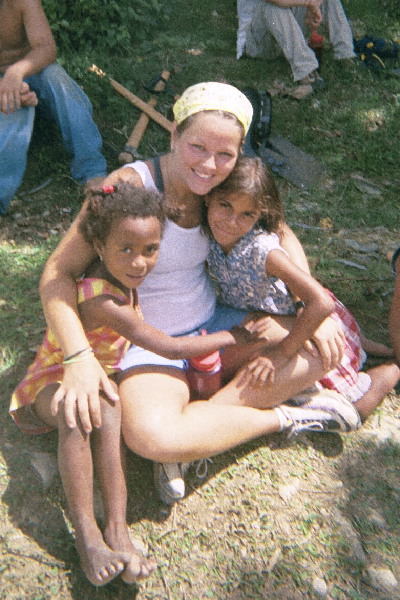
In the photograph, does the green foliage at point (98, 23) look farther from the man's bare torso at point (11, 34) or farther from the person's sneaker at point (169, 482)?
the person's sneaker at point (169, 482)

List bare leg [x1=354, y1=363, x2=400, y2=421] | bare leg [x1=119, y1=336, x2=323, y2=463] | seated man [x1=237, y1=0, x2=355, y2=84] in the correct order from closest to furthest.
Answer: bare leg [x1=119, y1=336, x2=323, y2=463], bare leg [x1=354, y1=363, x2=400, y2=421], seated man [x1=237, y1=0, x2=355, y2=84]

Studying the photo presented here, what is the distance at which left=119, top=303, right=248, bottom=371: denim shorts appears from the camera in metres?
2.64

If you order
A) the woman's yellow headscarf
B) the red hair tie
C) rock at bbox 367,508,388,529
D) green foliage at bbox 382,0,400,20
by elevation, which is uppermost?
the woman's yellow headscarf

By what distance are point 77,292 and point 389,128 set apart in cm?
383

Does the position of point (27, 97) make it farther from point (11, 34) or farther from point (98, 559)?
point (98, 559)

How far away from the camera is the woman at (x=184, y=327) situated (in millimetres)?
2422

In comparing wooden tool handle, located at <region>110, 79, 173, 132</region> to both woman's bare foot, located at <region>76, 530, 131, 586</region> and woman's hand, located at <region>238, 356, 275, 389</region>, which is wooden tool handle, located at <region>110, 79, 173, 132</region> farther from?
woman's bare foot, located at <region>76, 530, 131, 586</region>

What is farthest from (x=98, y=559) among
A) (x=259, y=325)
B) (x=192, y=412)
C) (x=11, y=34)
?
(x=11, y=34)

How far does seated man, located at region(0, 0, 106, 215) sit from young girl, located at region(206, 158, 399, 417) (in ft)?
5.82

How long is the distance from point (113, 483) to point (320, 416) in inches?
40.8

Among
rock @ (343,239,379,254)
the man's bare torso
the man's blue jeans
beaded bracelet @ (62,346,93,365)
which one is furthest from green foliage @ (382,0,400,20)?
beaded bracelet @ (62,346,93,365)

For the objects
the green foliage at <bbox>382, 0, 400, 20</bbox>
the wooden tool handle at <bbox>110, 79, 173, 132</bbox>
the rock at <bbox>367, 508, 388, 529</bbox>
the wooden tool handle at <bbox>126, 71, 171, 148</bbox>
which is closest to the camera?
the rock at <bbox>367, 508, 388, 529</bbox>

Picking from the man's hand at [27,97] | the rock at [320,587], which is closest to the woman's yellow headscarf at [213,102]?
the man's hand at [27,97]

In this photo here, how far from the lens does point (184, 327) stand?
2.81 m
